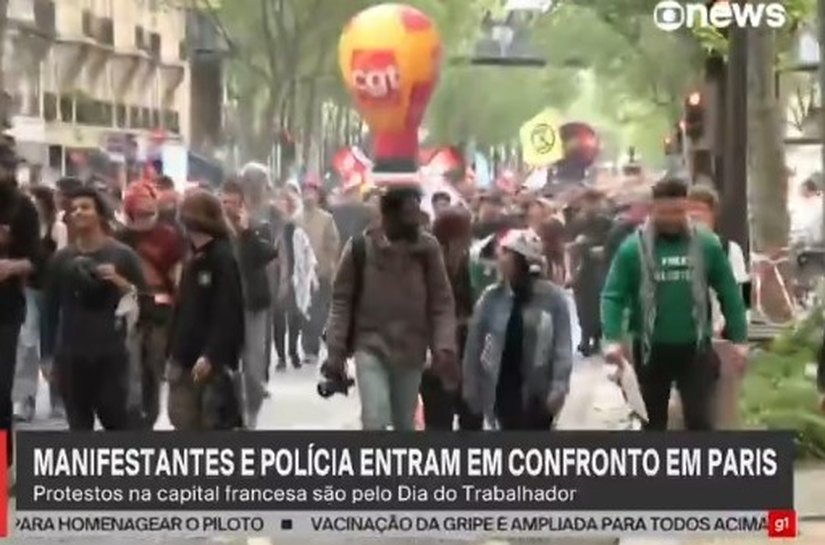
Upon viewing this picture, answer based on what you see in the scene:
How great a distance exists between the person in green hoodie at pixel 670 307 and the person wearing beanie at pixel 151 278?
3.93ft

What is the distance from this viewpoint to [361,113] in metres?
4.04

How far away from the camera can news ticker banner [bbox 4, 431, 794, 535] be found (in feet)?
13.4

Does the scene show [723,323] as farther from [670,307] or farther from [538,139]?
[538,139]

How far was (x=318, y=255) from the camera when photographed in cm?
409

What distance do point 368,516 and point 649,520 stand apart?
768 mm

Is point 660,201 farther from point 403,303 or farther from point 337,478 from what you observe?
point 337,478

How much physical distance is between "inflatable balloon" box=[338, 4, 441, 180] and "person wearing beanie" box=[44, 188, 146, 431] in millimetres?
798

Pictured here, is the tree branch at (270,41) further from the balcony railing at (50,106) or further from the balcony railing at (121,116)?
the balcony railing at (50,106)

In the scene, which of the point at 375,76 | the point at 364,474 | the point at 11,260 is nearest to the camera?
the point at 375,76

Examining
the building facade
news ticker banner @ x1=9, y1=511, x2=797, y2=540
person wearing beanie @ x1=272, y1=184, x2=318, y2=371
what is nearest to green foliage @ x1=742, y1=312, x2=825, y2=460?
news ticker banner @ x1=9, y1=511, x2=797, y2=540

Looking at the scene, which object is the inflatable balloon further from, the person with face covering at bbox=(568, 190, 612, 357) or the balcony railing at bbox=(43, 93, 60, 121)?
the balcony railing at bbox=(43, 93, 60, 121)

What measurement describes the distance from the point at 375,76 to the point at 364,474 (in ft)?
Result: 3.48

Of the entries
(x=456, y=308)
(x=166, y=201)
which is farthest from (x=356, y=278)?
(x=166, y=201)

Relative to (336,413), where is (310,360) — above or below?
above
